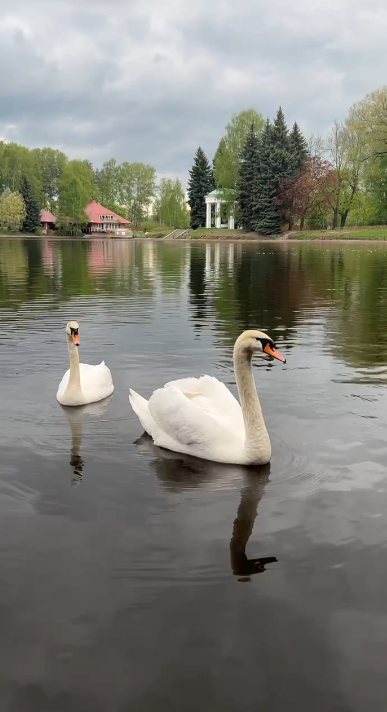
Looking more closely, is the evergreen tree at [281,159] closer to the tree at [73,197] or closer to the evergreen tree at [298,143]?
the evergreen tree at [298,143]

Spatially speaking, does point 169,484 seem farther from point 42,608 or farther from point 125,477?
point 42,608

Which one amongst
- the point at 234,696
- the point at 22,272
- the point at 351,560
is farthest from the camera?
the point at 22,272

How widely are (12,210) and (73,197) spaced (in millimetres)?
14043

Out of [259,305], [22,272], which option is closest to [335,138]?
[22,272]

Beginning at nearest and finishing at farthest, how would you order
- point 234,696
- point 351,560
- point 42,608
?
point 234,696, point 42,608, point 351,560

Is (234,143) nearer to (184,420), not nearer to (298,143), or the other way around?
(298,143)

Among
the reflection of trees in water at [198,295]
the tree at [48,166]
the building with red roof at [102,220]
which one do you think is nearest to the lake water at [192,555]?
the reflection of trees in water at [198,295]

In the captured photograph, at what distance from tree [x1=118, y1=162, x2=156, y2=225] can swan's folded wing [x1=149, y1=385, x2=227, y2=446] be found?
14478 centimetres

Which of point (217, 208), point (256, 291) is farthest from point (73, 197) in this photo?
point (256, 291)

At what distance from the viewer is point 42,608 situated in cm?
408

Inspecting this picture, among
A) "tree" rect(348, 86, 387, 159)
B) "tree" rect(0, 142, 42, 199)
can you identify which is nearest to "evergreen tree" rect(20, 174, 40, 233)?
"tree" rect(0, 142, 42, 199)

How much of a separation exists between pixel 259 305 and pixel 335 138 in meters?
74.0

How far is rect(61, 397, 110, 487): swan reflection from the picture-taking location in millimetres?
6460

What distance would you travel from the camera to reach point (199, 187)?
112000mm
